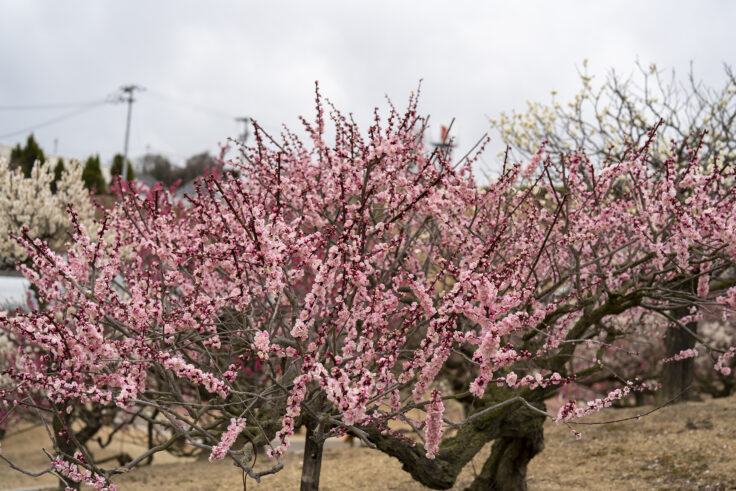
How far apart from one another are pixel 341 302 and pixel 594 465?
633 cm

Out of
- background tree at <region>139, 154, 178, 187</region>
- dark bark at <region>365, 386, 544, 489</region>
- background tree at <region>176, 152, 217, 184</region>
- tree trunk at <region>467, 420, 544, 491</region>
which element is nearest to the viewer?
dark bark at <region>365, 386, 544, 489</region>

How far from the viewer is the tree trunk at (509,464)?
6.97 meters

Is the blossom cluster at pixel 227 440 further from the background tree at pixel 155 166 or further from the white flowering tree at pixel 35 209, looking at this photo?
the background tree at pixel 155 166

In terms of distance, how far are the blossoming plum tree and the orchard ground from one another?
1548 millimetres

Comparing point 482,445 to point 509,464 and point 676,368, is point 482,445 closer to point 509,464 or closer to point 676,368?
point 509,464

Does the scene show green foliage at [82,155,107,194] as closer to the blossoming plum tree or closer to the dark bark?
the blossoming plum tree

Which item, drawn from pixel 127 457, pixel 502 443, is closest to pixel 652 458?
pixel 502 443

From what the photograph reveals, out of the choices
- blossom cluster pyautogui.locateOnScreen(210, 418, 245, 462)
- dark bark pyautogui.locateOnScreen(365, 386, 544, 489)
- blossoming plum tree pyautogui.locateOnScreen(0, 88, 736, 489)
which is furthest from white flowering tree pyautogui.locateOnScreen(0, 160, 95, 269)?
blossom cluster pyautogui.locateOnScreen(210, 418, 245, 462)

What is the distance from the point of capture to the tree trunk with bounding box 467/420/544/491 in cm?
697

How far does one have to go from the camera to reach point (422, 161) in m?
5.85

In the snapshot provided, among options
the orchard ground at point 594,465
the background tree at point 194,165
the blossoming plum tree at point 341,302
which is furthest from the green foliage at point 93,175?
the blossoming plum tree at point 341,302

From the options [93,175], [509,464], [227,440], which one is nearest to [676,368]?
[509,464]

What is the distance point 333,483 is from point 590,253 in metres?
4.56

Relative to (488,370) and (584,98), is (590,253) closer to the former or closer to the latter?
(488,370)
